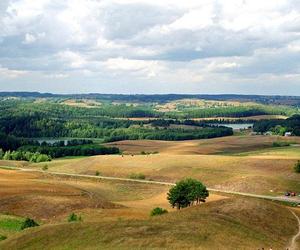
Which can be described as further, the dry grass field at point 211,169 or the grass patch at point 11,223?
the dry grass field at point 211,169

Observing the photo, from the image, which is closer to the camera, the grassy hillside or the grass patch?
the grassy hillside

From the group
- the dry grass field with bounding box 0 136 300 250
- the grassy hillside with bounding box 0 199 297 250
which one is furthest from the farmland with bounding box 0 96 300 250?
the grassy hillside with bounding box 0 199 297 250

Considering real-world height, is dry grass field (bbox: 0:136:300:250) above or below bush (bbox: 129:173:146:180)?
above

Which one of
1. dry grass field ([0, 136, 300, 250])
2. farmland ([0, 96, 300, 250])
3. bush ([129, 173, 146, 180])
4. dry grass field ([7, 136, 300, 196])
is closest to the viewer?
dry grass field ([0, 136, 300, 250])

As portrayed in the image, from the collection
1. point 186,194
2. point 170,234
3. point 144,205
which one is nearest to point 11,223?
point 144,205

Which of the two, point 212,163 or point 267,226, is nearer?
point 267,226

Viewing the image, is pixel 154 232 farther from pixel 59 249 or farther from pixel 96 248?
pixel 59 249

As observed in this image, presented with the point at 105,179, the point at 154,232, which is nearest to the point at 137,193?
the point at 105,179

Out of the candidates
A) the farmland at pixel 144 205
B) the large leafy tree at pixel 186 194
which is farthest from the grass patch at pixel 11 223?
the large leafy tree at pixel 186 194

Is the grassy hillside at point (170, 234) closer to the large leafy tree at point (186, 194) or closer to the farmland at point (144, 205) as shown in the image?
the farmland at point (144, 205)

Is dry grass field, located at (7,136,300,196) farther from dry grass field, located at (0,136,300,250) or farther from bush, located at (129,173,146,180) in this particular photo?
bush, located at (129,173,146,180)

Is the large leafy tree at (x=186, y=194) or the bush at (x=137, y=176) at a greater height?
the large leafy tree at (x=186, y=194)
